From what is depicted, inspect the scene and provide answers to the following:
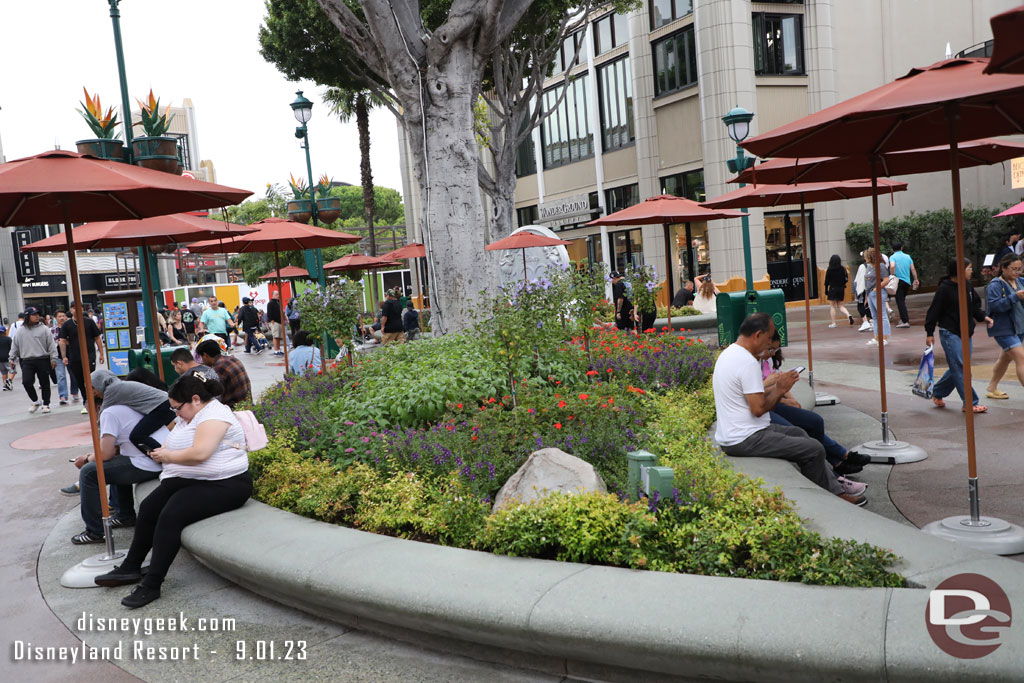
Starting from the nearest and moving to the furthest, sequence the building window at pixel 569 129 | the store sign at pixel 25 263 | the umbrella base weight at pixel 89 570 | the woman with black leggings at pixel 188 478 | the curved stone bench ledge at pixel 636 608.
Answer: the curved stone bench ledge at pixel 636 608 → the woman with black leggings at pixel 188 478 → the umbrella base weight at pixel 89 570 → the building window at pixel 569 129 → the store sign at pixel 25 263

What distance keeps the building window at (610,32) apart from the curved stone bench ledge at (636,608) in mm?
26874

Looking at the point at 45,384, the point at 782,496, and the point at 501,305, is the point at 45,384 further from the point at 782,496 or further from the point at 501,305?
the point at 782,496

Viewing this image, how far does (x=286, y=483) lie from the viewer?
6.10m

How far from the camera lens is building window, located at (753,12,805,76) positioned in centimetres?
2477

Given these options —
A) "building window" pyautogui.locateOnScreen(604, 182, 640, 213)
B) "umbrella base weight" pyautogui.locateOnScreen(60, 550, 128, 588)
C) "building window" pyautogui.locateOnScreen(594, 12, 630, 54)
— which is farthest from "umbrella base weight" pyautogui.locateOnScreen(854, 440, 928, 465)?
"building window" pyautogui.locateOnScreen(594, 12, 630, 54)

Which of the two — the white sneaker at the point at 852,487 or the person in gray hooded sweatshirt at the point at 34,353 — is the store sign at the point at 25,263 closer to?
the person in gray hooded sweatshirt at the point at 34,353

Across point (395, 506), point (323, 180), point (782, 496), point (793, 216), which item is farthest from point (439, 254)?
point (793, 216)

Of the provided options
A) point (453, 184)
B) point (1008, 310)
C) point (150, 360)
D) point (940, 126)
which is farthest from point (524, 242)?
point (940, 126)

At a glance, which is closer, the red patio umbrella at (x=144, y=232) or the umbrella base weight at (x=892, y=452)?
the umbrella base weight at (x=892, y=452)

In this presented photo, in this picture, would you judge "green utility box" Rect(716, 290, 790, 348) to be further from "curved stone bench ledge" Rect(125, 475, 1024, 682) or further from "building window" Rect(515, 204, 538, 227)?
"building window" Rect(515, 204, 538, 227)

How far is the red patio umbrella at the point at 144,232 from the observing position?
344 inches

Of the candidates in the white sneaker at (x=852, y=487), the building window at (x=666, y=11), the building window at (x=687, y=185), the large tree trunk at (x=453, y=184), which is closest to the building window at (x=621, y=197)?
the building window at (x=687, y=185)

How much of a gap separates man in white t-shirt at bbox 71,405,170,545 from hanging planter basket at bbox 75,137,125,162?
16.4 ft

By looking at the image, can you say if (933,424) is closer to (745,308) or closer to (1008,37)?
(745,308)
